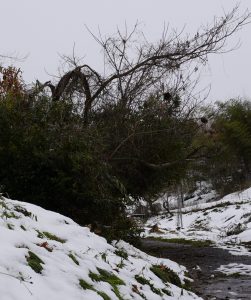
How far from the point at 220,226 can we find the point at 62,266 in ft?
62.2

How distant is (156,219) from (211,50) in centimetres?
2330

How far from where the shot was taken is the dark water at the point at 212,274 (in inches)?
281

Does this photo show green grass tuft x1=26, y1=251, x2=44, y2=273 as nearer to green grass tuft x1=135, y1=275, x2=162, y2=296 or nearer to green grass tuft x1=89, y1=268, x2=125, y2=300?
green grass tuft x1=89, y1=268, x2=125, y2=300

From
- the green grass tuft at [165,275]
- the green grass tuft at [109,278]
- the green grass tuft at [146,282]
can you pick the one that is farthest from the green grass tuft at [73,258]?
the green grass tuft at [165,275]

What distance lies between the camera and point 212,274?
30.3ft

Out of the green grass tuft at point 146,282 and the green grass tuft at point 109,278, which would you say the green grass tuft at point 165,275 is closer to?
the green grass tuft at point 146,282

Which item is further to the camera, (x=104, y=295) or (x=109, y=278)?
(x=109, y=278)

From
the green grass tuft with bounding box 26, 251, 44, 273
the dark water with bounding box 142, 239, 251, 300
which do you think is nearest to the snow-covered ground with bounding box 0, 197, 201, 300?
the green grass tuft with bounding box 26, 251, 44, 273

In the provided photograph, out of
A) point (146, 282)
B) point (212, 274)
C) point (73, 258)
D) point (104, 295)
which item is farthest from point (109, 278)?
point (212, 274)

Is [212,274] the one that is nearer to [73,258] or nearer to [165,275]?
[165,275]

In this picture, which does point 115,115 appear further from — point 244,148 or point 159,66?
point 244,148

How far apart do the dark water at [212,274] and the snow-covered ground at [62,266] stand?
22.1 inches

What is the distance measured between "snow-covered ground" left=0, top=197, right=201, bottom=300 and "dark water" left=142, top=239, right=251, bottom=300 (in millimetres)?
563

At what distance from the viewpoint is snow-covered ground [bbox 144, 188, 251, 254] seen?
53.2ft
